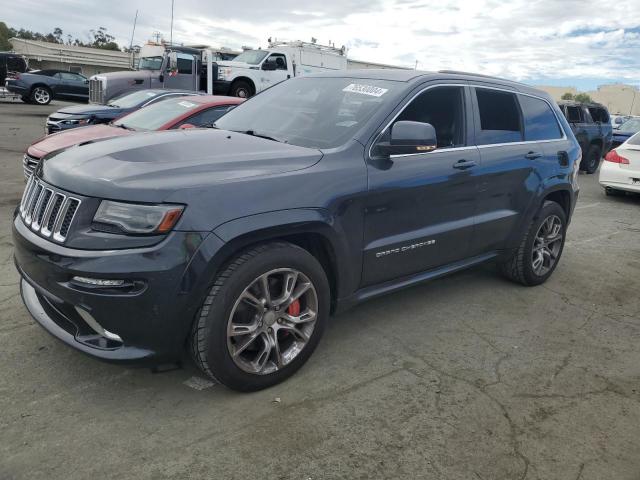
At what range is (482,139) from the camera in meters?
4.20

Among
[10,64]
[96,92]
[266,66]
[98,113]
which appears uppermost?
[266,66]

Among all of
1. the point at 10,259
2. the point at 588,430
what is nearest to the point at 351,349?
the point at 588,430

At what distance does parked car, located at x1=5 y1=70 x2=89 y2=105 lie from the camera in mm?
23078

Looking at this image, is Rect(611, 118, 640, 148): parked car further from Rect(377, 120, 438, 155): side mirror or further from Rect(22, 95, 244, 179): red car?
Rect(377, 120, 438, 155): side mirror

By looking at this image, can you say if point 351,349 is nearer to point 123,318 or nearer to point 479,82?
point 123,318

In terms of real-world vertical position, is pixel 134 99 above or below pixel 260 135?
below

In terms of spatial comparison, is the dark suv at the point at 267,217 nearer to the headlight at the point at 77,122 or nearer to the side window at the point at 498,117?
the side window at the point at 498,117

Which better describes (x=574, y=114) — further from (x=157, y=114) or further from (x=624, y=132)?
(x=157, y=114)

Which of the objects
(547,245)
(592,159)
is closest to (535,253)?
(547,245)

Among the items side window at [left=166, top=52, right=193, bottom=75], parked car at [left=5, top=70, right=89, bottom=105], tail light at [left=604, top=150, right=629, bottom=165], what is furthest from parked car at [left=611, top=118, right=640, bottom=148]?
parked car at [left=5, top=70, right=89, bottom=105]

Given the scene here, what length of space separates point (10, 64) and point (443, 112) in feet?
96.8

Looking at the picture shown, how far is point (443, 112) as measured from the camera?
398 centimetres

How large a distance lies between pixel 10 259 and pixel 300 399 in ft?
11.0

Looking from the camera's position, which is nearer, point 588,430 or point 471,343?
point 588,430
